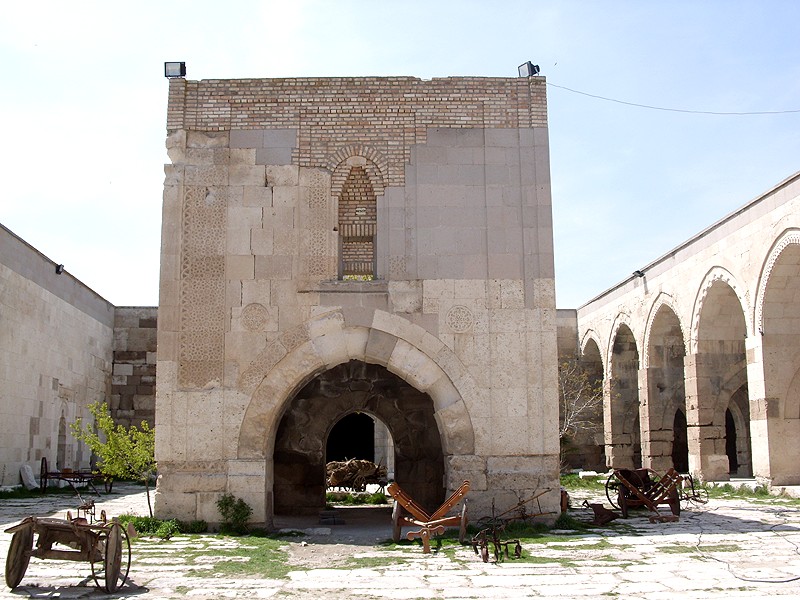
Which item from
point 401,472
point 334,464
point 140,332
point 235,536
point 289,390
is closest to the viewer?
point 235,536

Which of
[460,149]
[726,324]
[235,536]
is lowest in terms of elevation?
[235,536]

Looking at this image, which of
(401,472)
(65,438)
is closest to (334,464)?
(401,472)

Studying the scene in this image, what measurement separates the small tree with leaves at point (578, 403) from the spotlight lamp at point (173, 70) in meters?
14.1

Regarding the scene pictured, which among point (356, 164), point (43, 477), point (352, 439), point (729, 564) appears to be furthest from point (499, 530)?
point (352, 439)

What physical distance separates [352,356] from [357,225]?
170 centimetres

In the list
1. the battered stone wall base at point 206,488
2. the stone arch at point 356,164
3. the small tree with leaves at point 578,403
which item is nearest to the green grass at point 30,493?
the battered stone wall base at point 206,488

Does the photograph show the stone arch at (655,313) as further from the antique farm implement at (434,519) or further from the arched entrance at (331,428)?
the antique farm implement at (434,519)

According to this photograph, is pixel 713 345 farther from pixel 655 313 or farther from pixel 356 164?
pixel 356 164

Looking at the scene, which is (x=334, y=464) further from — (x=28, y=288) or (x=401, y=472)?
(x=28, y=288)

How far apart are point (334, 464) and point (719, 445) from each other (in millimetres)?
8138

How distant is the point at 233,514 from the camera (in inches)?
387

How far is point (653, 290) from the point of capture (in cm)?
1900

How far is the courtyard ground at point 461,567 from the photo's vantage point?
6383 mm

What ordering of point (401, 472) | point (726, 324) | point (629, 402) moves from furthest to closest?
1. point (629, 402)
2. point (726, 324)
3. point (401, 472)
